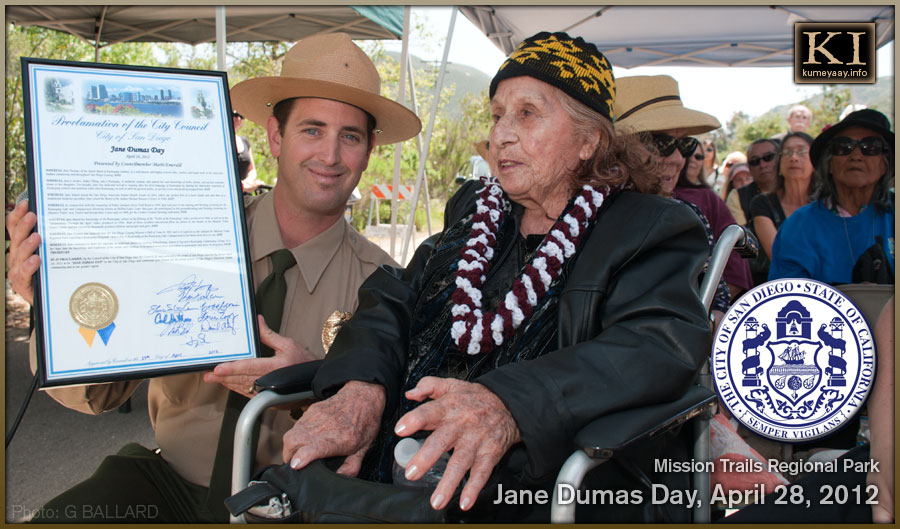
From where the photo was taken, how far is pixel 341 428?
154cm

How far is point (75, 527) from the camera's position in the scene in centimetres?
Answer: 155

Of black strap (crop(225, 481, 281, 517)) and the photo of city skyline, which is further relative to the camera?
the photo of city skyline

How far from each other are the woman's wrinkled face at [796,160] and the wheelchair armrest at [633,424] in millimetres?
3503

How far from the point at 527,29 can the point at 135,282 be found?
5.38m

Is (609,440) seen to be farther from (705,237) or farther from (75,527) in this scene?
(75,527)

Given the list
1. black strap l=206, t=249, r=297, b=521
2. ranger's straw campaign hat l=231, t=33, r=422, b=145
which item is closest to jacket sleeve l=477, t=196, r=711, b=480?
black strap l=206, t=249, r=297, b=521

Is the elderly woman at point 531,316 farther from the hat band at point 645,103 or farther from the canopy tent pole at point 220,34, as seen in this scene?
the canopy tent pole at point 220,34

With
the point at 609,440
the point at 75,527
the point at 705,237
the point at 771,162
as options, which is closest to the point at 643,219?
the point at 705,237

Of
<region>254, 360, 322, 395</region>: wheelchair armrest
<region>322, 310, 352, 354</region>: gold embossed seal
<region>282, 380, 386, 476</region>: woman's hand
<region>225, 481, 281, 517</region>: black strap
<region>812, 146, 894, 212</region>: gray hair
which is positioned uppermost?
<region>812, 146, 894, 212</region>: gray hair

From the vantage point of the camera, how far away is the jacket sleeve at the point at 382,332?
5.46 feet

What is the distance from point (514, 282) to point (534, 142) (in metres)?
0.42
